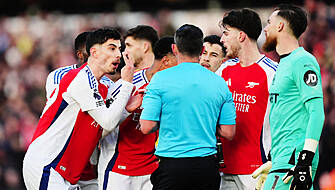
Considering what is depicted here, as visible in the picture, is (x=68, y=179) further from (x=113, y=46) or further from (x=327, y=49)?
(x=327, y=49)

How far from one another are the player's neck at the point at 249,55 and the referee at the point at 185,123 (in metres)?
0.97

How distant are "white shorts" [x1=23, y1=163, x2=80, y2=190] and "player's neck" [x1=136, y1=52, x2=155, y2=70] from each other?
1964mm

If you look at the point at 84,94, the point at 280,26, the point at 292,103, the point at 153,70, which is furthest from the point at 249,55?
the point at 84,94

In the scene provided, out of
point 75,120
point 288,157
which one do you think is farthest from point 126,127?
point 288,157

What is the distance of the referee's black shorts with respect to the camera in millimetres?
5301

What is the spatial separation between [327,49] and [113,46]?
782cm

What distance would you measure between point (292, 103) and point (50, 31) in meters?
15.6

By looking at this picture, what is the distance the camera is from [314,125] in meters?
4.95

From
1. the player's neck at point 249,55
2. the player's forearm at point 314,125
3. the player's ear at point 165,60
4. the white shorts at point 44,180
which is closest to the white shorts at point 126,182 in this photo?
the white shorts at point 44,180

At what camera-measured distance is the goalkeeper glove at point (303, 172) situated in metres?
4.91

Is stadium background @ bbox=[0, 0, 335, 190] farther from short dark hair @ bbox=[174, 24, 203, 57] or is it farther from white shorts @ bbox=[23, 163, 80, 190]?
white shorts @ bbox=[23, 163, 80, 190]

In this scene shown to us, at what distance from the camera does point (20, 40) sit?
65.3 feet

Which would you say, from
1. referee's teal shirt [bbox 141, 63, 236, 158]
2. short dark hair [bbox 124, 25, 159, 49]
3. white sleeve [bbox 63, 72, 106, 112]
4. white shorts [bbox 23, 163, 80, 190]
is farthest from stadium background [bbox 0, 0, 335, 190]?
white shorts [bbox 23, 163, 80, 190]

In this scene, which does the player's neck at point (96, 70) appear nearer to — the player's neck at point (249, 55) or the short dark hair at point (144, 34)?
the short dark hair at point (144, 34)
